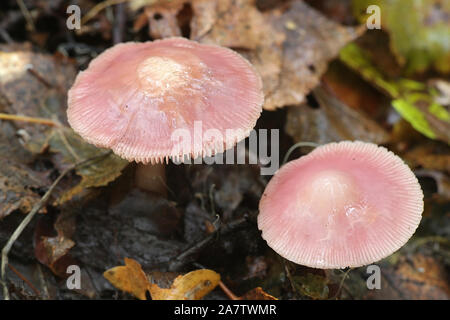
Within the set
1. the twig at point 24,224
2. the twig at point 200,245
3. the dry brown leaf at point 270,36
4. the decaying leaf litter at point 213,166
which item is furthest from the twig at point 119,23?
the twig at point 200,245

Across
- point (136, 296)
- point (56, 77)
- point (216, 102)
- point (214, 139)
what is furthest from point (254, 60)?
point (136, 296)

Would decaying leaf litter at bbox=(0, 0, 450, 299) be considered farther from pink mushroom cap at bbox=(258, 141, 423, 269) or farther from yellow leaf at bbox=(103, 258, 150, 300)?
pink mushroom cap at bbox=(258, 141, 423, 269)

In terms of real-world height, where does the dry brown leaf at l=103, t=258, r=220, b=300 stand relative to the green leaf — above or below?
below

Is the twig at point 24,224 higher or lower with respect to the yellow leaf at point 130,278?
higher

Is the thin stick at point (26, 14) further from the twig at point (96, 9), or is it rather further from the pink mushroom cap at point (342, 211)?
the pink mushroom cap at point (342, 211)

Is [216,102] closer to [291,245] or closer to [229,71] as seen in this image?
[229,71]

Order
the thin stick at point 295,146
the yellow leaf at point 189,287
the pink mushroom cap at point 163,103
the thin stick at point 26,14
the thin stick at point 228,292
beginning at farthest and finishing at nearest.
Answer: the thin stick at point 26,14, the thin stick at point 295,146, the thin stick at point 228,292, the yellow leaf at point 189,287, the pink mushroom cap at point 163,103

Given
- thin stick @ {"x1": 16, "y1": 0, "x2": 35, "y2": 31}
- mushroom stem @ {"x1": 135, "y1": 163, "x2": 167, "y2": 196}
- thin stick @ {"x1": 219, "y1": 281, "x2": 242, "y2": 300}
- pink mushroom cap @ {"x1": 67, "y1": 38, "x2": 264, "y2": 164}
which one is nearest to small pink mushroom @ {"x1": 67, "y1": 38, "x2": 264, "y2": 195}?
pink mushroom cap @ {"x1": 67, "y1": 38, "x2": 264, "y2": 164}
